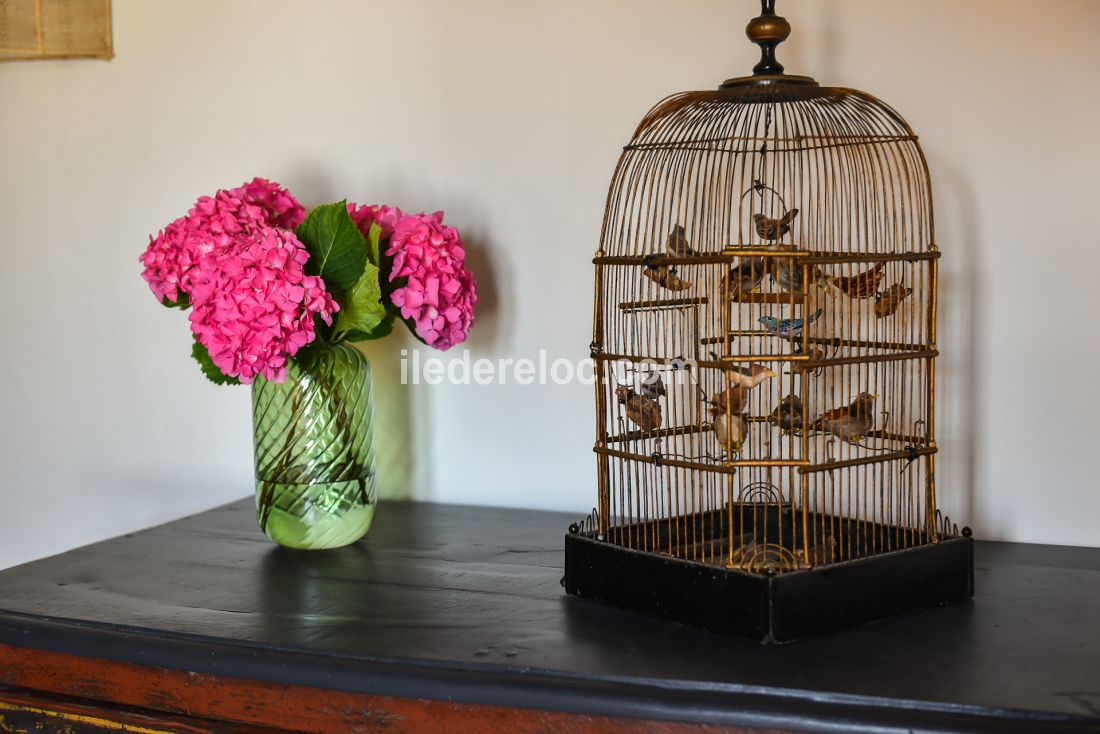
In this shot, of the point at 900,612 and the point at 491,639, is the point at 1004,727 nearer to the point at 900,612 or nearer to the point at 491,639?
the point at 900,612

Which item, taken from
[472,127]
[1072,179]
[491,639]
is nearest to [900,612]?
[491,639]

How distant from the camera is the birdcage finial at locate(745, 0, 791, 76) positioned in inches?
43.4

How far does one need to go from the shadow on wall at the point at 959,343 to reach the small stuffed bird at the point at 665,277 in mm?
383

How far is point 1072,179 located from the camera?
4.08 ft

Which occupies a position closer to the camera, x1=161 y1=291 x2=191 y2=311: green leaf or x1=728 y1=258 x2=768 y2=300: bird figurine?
x1=728 y1=258 x2=768 y2=300: bird figurine

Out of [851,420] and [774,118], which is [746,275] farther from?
[774,118]

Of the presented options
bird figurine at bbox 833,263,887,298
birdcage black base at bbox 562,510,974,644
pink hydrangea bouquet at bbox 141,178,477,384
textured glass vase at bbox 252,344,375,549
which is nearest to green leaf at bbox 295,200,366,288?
pink hydrangea bouquet at bbox 141,178,477,384

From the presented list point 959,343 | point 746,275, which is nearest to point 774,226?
point 746,275

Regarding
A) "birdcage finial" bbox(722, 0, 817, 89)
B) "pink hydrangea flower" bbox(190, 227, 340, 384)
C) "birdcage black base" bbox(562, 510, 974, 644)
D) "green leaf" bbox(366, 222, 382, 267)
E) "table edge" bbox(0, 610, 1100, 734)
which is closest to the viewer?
"table edge" bbox(0, 610, 1100, 734)

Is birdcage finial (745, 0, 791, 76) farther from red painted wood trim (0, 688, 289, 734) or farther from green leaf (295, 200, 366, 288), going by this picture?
red painted wood trim (0, 688, 289, 734)

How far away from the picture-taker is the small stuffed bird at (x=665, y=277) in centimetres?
111

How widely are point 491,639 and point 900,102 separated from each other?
80cm

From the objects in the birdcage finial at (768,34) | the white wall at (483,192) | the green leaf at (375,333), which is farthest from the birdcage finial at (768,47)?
the green leaf at (375,333)

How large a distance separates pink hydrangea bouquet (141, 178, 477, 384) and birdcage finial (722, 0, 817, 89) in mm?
454
